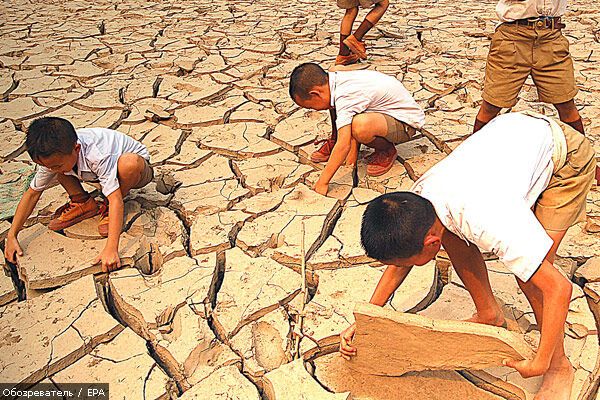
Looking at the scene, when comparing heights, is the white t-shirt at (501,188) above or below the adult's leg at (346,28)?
above

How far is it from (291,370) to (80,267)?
972 mm

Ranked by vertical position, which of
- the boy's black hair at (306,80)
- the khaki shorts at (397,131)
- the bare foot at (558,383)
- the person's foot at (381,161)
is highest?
the boy's black hair at (306,80)

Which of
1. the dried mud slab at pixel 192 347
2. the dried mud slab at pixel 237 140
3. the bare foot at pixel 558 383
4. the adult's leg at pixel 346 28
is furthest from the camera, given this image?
the adult's leg at pixel 346 28

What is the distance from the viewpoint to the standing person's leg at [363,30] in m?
4.19

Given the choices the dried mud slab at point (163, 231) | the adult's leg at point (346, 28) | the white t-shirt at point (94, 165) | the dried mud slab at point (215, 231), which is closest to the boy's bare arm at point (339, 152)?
the dried mud slab at point (215, 231)

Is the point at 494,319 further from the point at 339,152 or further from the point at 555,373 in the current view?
the point at 339,152

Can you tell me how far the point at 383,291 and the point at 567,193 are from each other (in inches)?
23.2

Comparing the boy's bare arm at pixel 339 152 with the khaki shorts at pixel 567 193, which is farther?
the boy's bare arm at pixel 339 152

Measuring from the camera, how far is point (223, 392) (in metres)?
1.68

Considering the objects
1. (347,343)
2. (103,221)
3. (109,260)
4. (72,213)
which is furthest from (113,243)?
A: (347,343)

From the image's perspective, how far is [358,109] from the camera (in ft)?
8.47

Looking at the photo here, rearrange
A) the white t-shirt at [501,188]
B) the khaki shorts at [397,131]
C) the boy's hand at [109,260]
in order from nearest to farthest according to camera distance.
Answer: the white t-shirt at [501,188], the boy's hand at [109,260], the khaki shorts at [397,131]

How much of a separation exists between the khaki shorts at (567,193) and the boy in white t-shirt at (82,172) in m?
1.51

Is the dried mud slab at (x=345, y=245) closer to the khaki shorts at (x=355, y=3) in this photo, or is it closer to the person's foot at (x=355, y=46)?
the person's foot at (x=355, y=46)
